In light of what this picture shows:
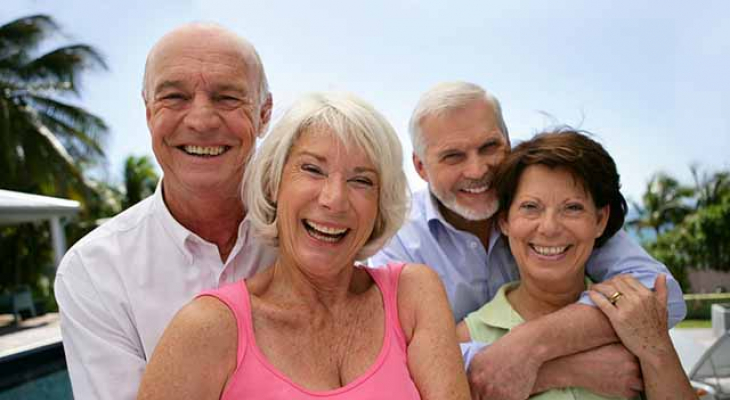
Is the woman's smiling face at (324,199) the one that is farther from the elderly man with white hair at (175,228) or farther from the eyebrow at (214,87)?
the eyebrow at (214,87)

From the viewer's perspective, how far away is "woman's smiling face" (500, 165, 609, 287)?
2207mm

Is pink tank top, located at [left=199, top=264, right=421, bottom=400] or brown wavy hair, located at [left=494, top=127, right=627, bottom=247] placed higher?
brown wavy hair, located at [left=494, top=127, right=627, bottom=247]

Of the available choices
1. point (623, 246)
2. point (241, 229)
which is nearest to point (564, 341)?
point (623, 246)

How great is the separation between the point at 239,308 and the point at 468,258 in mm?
1267

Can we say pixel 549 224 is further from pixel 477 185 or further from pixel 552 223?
pixel 477 185

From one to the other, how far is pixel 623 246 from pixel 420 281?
3.17 feet

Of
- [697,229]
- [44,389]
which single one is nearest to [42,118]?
[44,389]

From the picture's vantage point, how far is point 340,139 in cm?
179

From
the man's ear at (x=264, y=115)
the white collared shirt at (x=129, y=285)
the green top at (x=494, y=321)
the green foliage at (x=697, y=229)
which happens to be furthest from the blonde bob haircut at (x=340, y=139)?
the green foliage at (x=697, y=229)

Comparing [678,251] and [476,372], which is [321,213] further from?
[678,251]

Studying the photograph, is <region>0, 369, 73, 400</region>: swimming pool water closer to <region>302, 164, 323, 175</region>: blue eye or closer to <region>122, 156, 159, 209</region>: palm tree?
<region>302, 164, 323, 175</region>: blue eye

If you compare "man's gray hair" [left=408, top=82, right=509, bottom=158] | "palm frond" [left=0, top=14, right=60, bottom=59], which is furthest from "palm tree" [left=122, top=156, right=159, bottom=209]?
"man's gray hair" [left=408, top=82, right=509, bottom=158]

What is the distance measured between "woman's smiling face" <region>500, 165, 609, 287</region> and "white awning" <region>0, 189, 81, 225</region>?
9397mm

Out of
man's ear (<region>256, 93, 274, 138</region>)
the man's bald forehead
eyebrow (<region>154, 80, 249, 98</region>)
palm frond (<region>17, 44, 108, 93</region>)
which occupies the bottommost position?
man's ear (<region>256, 93, 274, 138</region>)
